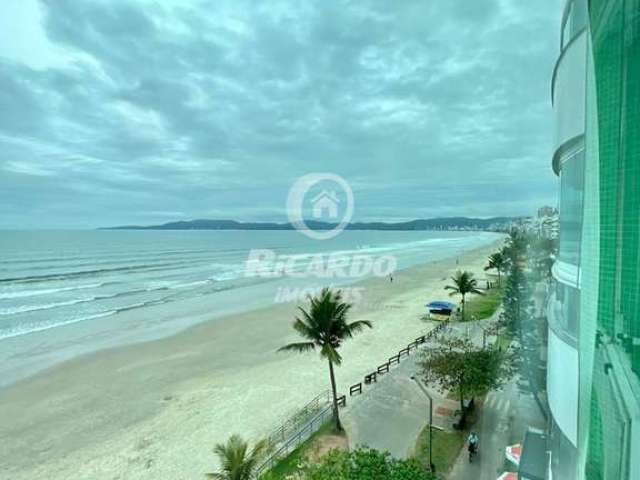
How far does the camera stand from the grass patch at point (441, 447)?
1012 cm

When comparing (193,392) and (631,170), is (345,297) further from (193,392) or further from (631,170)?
(631,170)

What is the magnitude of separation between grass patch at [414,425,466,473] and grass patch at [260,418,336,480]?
275cm

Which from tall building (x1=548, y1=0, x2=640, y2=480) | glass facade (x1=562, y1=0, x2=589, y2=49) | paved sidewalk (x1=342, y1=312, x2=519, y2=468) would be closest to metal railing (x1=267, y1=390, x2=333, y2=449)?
paved sidewalk (x1=342, y1=312, x2=519, y2=468)

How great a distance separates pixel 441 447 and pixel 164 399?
37.4 feet

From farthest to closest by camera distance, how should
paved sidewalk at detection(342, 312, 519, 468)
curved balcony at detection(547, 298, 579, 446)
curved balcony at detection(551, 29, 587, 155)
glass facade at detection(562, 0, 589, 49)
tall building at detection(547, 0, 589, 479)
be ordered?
paved sidewalk at detection(342, 312, 519, 468) → curved balcony at detection(547, 298, 579, 446) → tall building at detection(547, 0, 589, 479) → curved balcony at detection(551, 29, 587, 155) → glass facade at detection(562, 0, 589, 49)

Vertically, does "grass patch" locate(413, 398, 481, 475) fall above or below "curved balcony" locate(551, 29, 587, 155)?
below

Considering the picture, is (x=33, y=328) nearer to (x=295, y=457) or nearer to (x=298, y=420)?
(x=298, y=420)

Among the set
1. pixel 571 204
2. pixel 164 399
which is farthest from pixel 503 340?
pixel 164 399

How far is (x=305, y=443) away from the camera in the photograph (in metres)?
11.6

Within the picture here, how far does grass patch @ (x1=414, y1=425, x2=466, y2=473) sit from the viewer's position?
398 inches

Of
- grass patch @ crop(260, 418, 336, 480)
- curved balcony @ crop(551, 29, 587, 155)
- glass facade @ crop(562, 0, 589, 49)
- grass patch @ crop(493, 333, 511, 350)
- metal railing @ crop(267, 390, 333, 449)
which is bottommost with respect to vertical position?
metal railing @ crop(267, 390, 333, 449)

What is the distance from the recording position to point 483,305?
31.2 meters

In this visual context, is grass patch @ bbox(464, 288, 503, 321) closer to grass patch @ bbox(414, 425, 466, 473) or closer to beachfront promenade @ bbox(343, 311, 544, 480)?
beachfront promenade @ bbox(343, 311, 544, 480)

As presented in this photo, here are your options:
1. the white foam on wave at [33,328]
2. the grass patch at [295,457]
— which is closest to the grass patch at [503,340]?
the grass patch at [295,457]
